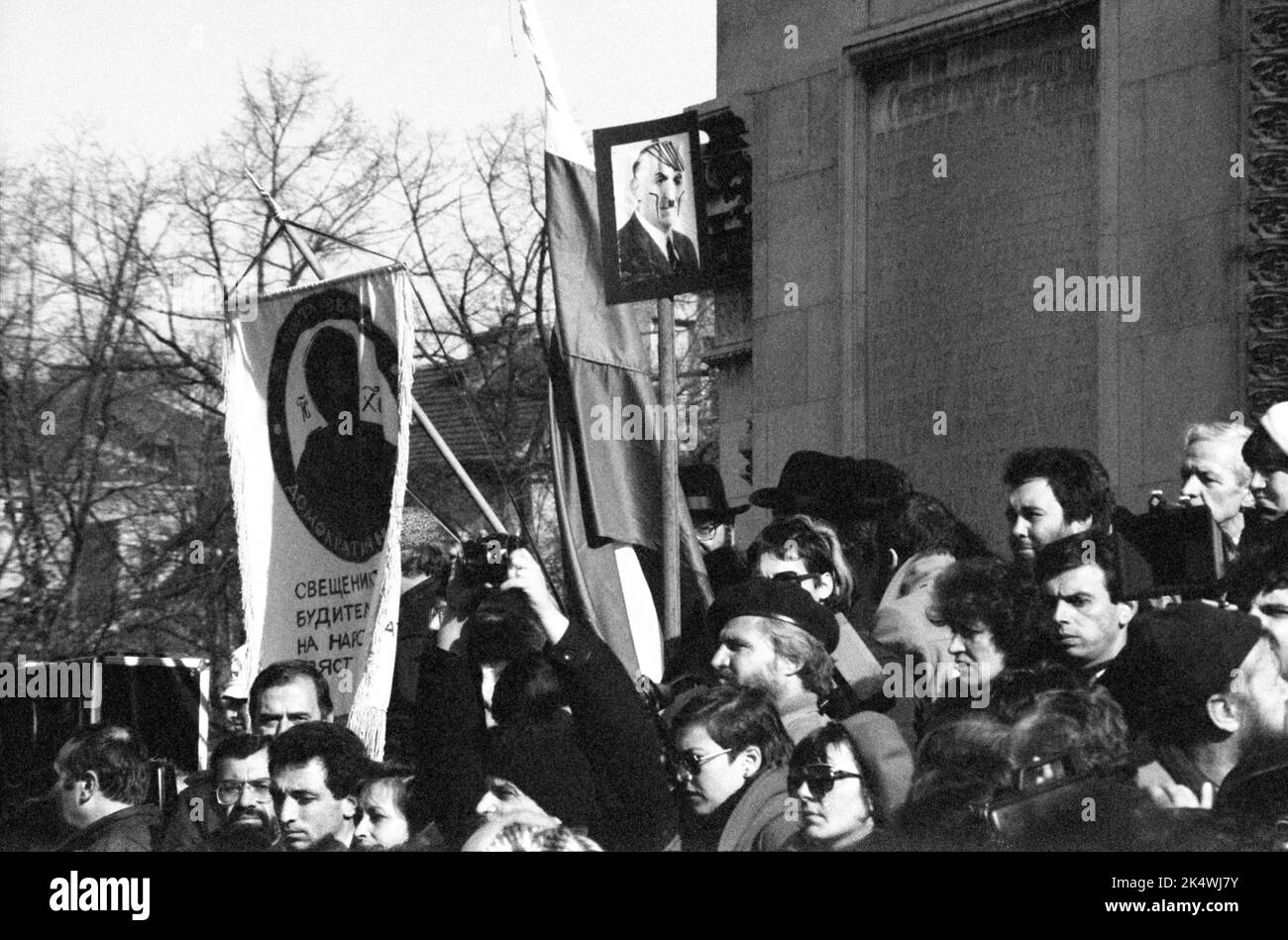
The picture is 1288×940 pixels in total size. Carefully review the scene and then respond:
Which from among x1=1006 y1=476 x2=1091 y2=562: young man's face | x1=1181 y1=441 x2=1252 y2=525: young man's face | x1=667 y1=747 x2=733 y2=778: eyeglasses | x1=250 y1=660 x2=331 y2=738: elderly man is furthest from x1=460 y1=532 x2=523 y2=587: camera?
x1=1181 y1=441 x2=1252 y2=525: young man's face

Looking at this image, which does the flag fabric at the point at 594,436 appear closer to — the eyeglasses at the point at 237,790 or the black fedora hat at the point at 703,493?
the black fedora hat at the point at 703,493

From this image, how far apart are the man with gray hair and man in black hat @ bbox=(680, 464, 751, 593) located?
59.2 inches

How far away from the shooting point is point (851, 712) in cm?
597

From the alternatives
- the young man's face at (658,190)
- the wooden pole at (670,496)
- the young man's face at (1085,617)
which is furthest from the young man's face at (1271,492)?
the young man's face at (658,190)

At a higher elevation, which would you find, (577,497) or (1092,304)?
(1092,304)

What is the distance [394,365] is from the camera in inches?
271

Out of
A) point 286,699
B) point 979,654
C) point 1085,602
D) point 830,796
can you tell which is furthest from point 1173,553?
point 286,699

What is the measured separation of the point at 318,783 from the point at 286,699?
1.57 ft

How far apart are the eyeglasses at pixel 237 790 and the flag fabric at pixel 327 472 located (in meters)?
0.30

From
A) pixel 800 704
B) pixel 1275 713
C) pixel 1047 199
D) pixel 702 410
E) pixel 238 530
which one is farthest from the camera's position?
pixel 702 410

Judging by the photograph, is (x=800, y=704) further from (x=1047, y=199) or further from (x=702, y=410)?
(x=702, y=410)

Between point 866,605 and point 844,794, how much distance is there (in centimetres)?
74

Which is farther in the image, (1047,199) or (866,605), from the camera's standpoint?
(1047,199)

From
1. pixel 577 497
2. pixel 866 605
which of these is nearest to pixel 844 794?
pixel 866 605
